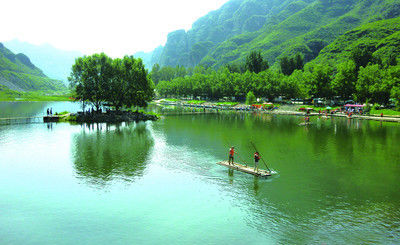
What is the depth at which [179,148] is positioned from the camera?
204ft

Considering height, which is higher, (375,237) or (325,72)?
(325,72)

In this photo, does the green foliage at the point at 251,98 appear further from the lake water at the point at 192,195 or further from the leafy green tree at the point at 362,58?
the lake water at the point at 192,195

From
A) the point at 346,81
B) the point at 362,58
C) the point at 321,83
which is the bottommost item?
the point at 321,83

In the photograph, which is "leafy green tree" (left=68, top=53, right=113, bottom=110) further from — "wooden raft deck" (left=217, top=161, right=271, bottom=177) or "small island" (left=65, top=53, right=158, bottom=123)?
"wooden raft deck" (left=217, top=161, right=271, bottom=177)

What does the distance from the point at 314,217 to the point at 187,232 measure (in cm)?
1270

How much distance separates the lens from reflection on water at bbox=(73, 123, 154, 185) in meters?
43.1

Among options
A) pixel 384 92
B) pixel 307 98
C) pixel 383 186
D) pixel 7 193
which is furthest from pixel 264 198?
pixel 307 98

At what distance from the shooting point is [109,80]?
121125 millimetres

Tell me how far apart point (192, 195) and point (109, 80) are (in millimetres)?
96751

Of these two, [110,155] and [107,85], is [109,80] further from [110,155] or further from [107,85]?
[110,155]

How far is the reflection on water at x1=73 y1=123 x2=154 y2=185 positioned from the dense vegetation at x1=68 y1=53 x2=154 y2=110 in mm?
39444

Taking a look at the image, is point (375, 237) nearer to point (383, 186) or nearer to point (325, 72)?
point (383, 186)

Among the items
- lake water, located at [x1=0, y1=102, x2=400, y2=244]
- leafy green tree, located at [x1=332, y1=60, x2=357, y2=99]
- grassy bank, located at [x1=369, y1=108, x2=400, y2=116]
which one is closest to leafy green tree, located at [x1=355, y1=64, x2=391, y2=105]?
leafy green tree, located at [x1=332, y1=60, x2=357, y2=99]

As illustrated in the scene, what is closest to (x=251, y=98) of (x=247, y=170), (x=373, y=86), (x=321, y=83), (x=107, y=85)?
(x=321, y=83)
